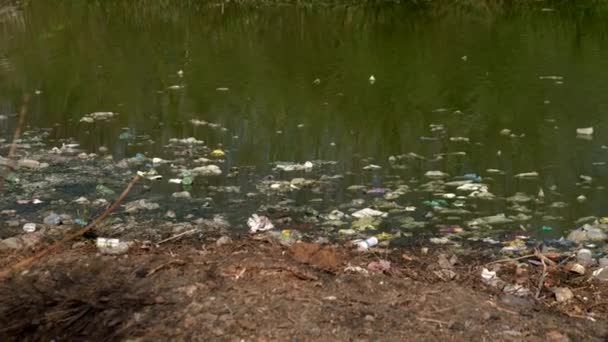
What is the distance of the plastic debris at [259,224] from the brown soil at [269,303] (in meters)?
0.60

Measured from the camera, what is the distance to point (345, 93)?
7.54 meters

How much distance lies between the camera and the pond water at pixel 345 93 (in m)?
5.37

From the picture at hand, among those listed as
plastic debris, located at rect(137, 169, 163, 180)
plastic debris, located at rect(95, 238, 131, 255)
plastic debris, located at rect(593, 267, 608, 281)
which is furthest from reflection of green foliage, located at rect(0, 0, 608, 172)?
plastic debris, located at rect(593, 267, 608, 281)

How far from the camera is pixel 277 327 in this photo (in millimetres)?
3205

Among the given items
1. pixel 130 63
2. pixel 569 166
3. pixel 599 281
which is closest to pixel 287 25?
pixel 130 63

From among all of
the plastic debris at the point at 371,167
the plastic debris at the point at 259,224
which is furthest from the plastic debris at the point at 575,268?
the plastic debris at the point at 371,167

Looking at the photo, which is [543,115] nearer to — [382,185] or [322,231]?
[382,185]

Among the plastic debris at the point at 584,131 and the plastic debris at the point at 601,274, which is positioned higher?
the plastic debris at the point at 584,131

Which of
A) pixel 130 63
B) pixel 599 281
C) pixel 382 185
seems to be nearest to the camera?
pixel 599 281

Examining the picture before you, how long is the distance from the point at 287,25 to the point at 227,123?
4714 millimetres

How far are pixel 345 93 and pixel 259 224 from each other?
316 cm

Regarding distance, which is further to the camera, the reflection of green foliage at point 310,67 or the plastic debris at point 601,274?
the reflection of green foliage at point 310,67

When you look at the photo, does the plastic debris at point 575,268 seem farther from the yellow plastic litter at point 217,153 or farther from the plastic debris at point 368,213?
the yellow plastic litter at point 217,153

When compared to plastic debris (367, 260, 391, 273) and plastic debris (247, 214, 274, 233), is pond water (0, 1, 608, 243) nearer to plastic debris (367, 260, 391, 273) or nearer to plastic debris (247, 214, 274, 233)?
plastic debris (247, 214, 274, 233)
